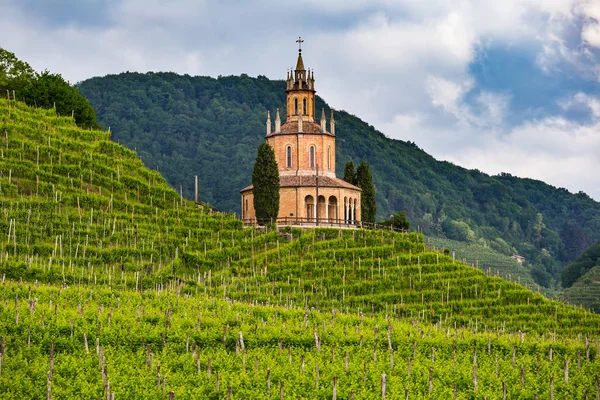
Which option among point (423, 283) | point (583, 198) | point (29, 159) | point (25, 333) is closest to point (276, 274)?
point (423, 283)

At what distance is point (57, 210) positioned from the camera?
5194cm

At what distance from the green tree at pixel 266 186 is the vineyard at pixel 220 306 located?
3.38m

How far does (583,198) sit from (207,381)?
553 ft

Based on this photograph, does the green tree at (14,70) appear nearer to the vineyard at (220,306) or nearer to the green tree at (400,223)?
the vineyard at (220,306)

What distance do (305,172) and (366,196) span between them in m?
4.71

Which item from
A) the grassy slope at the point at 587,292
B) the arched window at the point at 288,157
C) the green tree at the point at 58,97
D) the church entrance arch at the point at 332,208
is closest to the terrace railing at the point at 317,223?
the church entrance arch at the point at 332,208

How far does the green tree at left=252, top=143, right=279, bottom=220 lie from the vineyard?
11.1 feet

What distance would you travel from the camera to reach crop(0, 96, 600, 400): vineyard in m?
29.5

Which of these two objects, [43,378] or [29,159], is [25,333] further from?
[29,159]

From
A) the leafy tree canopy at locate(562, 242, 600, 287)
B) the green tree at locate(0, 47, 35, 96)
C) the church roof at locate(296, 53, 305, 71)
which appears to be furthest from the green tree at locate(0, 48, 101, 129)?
the leafy tree canopy at locate(562, 242, 600, 287)

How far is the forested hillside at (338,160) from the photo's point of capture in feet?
437

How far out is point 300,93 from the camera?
7300 centimetres

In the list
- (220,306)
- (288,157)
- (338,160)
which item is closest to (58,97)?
(288,157)

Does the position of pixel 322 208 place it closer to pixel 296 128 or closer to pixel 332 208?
pixel 332 208
